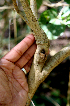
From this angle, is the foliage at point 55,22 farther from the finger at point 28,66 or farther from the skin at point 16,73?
the finger at point 28,66

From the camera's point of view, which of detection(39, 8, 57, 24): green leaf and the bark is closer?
the bark

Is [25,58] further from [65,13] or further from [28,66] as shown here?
[65,13]

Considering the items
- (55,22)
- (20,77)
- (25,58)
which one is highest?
(55,22)

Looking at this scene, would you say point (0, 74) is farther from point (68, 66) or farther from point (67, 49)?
point (68, 66)

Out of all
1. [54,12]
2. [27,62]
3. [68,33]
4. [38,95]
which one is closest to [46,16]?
[54,12]

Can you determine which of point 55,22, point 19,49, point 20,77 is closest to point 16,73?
point 20,77

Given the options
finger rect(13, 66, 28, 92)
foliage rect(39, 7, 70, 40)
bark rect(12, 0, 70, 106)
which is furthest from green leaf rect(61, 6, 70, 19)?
finger rect(13, 66, 28, 92)

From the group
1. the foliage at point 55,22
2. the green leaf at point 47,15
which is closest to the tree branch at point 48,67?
the foliage at point 55,22

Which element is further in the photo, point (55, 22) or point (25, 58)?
point (25, 58)

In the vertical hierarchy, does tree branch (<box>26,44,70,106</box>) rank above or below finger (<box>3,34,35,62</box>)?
below

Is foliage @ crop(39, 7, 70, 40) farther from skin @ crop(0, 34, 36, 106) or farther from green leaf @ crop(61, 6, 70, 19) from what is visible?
skin @ crop(0, 34, 36, 106)
